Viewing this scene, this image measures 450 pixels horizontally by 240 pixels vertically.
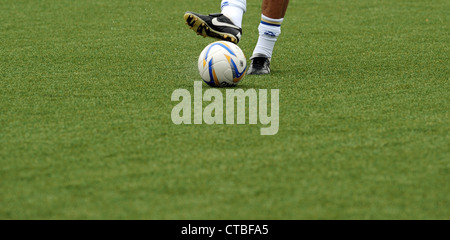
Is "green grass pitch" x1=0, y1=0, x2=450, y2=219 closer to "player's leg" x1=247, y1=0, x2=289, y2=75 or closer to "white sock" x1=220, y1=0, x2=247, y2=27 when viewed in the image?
"player's leg" x1=247, y1=0, x2=289, y2=75

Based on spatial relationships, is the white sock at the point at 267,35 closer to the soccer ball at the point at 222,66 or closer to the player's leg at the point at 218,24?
the player's leg at the point at 218,24

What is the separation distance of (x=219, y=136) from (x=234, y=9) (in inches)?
75.6

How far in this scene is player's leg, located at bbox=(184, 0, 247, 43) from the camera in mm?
4391

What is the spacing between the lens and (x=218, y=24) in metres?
4.47

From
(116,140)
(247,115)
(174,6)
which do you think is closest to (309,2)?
(174,6)

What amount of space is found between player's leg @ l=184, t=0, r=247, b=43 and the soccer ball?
37 centimetres

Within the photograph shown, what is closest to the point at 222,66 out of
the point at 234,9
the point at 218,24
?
the point at 218,24

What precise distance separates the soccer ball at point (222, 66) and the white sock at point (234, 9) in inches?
22.0

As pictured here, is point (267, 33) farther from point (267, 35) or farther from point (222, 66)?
point (222, 66)

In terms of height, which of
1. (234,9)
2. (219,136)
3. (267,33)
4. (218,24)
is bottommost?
(219,136)

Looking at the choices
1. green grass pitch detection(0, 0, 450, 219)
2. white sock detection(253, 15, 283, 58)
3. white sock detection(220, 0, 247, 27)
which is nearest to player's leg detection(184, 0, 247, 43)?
white sock detection(220, 0, 247, 27)

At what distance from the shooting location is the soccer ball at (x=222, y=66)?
401 centimetres

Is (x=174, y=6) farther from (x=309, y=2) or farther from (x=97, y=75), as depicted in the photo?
(x=97, y=75)

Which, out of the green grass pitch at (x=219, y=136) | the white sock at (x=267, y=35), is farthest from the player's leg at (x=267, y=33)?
the green grass pitch at (x=219, y=136)
